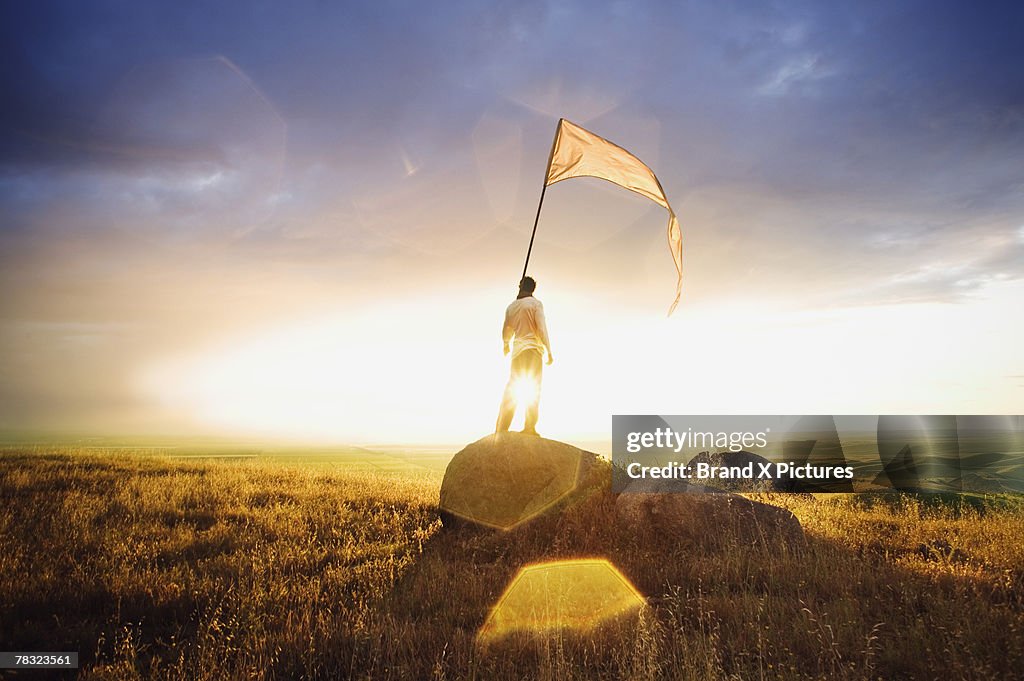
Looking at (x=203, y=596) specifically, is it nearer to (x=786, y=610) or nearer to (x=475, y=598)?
(x=475, y=598)

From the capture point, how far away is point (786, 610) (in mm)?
5805

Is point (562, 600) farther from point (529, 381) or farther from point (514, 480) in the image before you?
point (529, 381)

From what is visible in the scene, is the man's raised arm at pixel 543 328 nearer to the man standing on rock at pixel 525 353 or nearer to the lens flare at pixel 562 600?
the man standing on rock at pixel 525 353

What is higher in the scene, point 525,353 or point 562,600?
point 525,353

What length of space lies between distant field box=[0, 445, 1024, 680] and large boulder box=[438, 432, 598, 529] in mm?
318

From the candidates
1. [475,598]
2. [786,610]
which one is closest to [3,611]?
[475,598]

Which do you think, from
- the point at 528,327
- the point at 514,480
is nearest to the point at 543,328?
the point at 528,327

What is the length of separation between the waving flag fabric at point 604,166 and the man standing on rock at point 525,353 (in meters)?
2.19

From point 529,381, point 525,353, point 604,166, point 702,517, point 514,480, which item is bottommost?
point 702,517

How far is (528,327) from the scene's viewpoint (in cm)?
1028

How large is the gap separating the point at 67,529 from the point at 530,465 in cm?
689

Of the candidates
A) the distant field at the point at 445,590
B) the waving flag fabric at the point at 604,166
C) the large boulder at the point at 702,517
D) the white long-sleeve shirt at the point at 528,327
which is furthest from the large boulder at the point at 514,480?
the waving flag fabric at the point at 604,166

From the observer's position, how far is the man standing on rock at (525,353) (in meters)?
10.3

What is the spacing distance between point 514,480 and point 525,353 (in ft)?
7.24
